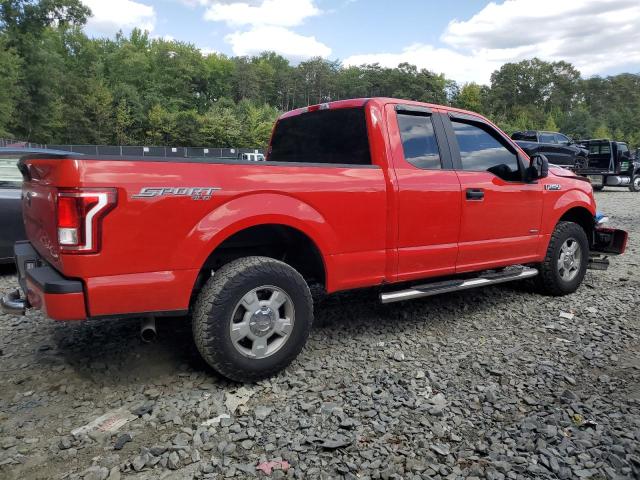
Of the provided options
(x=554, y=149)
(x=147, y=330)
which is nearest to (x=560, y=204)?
(x=147, y=330)

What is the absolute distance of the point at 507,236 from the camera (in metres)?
4.75

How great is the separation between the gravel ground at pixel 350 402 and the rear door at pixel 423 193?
69 cm

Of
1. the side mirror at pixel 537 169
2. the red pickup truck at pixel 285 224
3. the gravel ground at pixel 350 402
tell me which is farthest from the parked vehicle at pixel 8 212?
the side mirror at pixel 537 169

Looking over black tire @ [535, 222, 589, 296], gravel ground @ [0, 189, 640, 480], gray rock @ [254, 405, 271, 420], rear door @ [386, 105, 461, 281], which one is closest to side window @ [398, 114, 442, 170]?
rear door @ [386, 105, 461, 281]

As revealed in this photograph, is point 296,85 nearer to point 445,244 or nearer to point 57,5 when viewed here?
point 57,5

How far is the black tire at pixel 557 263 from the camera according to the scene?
5223 millimetres

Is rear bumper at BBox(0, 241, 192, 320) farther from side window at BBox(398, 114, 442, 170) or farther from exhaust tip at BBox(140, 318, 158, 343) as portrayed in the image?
side window at BBox(398, 114, 442, 170)

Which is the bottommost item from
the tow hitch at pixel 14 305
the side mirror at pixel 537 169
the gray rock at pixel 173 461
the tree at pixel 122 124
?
the gray rock at pixel 173 461

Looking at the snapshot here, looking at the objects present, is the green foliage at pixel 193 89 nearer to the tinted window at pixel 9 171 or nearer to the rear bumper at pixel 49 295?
the tinted window at pixel 9 171

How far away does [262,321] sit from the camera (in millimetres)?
3270

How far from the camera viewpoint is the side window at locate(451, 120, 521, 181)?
4.52 meters

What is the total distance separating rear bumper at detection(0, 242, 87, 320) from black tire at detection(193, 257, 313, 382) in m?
0.69

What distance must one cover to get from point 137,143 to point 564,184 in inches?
2695

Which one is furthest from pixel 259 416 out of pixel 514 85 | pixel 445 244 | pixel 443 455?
pixel 514 85
